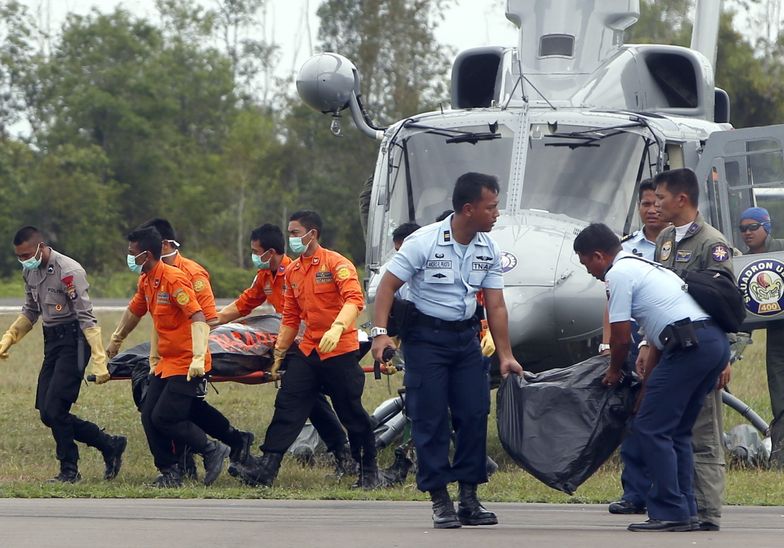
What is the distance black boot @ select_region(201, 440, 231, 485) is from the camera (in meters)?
10.2

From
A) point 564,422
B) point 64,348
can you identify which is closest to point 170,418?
point 64,348

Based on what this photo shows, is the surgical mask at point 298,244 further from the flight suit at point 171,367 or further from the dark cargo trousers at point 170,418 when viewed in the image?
the dark cargo trousers at point 170,418

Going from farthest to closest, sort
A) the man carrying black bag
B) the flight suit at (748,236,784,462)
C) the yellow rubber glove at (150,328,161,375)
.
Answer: the flight suit at (748,236,784,462) < the yellow rubber glove at (150,328,161,375) < the man carrying black bag

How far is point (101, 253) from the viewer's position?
48.9 metres

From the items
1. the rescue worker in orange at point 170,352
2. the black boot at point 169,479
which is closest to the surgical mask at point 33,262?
the rescue worker in orange at point 170,352

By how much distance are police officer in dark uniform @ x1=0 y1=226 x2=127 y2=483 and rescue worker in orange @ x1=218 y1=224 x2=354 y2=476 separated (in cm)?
105

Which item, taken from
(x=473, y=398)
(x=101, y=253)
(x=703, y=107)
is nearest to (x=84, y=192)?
(x=101, y=253)

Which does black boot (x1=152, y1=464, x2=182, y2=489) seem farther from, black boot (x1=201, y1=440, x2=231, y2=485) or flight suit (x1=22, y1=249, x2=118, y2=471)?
flight suit (x1=22, y1=249, x2=118, y2=471)

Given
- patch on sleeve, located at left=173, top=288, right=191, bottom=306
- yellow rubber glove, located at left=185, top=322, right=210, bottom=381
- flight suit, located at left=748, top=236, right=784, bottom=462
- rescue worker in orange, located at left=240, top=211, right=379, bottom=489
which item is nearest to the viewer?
yellow rubber glove, located at left=185, top=322, right=210, bottom=381

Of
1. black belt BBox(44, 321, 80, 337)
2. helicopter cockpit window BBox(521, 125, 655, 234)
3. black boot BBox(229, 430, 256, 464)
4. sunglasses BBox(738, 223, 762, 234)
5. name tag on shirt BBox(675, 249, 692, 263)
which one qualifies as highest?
helicopter cockpit window BBox(521, 125, 655, 234)

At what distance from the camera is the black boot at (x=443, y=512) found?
7641 mm

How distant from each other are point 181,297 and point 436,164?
8.75 ft

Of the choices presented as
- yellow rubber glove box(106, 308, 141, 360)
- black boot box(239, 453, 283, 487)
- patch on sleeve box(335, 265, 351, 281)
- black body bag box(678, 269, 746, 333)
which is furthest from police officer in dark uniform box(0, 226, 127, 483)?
black body bag box(678, 269, 746, 333)

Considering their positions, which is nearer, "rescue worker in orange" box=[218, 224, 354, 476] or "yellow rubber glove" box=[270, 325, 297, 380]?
"yellow rubber glove" box=[270, 325, 297, 380]
